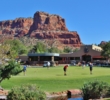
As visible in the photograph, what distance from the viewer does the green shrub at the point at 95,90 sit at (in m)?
22.9

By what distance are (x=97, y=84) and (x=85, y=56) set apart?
105m

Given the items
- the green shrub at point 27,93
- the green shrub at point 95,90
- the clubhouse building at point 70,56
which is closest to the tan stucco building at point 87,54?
the clubhouse building at point 70,56

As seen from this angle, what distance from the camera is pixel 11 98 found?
60.3 feet

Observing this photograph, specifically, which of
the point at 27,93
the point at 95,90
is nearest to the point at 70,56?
the point at 95,90

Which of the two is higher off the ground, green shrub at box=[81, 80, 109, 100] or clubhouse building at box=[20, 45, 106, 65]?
clubhouse building at box=[20, 45, 106, 65]

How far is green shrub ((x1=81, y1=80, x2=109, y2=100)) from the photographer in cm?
2292

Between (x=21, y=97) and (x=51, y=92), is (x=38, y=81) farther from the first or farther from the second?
(x=21, y=97)

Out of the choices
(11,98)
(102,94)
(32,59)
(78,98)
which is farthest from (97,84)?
(32,59)

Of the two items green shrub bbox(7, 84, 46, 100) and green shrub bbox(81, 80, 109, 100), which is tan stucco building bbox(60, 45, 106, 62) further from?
green shrub bbox(7, 84, 46, 100)

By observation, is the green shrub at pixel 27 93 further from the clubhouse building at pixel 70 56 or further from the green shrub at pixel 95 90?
the clubhouse building at pixel 70 56

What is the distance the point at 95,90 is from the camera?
22.9 meters

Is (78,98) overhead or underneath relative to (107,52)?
underneath

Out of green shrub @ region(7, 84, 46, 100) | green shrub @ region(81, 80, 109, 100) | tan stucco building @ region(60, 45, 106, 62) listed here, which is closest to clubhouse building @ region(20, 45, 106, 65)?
tan stucco building @ region(60, 45, 106, 62)

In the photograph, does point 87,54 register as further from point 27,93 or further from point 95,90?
point 27,93
